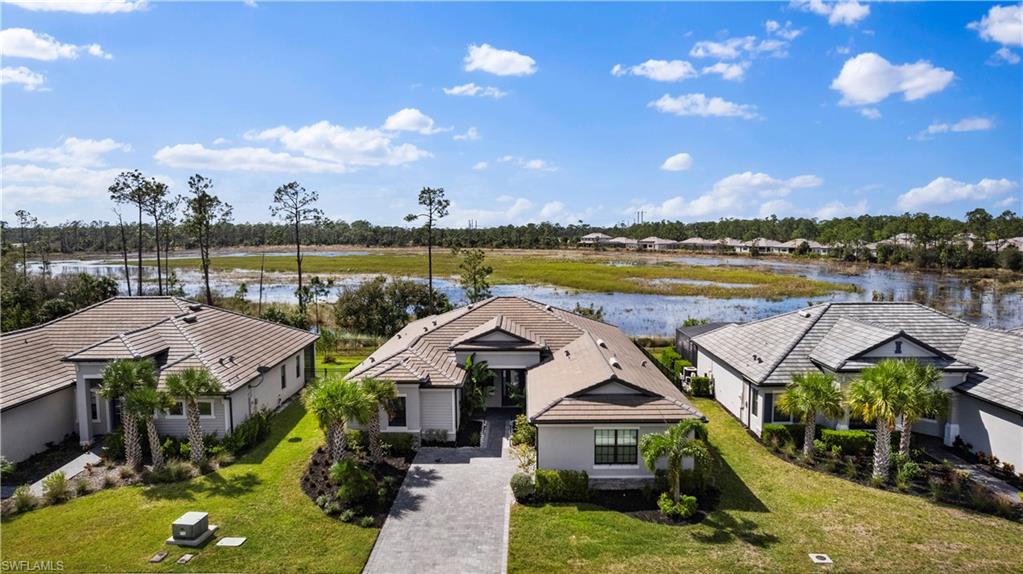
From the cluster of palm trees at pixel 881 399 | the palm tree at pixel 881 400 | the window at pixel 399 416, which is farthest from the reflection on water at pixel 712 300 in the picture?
the window at pixel 399 416

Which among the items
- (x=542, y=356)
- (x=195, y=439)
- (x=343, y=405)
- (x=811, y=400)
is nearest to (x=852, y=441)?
(x=811, y=400)

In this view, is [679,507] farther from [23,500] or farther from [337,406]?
[23,500]

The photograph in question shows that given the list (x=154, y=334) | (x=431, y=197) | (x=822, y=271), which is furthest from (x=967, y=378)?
(x=822, y=271)

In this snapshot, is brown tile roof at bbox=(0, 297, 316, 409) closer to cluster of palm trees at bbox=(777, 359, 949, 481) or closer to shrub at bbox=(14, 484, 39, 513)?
shrub at bbox=(14, 484, 39, 513)

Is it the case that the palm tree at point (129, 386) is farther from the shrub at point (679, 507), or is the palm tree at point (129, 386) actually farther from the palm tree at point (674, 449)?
the shrub at point (679, 507)

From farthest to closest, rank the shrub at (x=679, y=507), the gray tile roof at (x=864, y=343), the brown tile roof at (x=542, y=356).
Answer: the gray tile roof at (x=864, y=343) < the brown tile roof at (x=542, y=356) < the shrub at (x=679, y=507)

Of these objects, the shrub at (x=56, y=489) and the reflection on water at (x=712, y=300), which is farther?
the reflection on water at (x=712, y=300)

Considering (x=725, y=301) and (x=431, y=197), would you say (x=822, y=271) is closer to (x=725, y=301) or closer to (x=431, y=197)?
(x=725, y=301)
